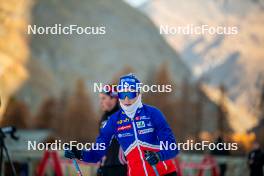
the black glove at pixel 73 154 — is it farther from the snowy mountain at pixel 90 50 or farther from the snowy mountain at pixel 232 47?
the snowy mountain at pixel 232 47

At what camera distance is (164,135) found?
20.5 ft

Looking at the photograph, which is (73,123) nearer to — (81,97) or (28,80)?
(81,97)

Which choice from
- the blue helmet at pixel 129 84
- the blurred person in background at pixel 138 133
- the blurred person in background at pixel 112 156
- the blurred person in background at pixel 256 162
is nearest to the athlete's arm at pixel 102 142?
the blurred person in background at pixel 138 133

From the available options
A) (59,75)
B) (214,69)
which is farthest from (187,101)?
(214,69)

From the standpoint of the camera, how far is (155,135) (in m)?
6.46

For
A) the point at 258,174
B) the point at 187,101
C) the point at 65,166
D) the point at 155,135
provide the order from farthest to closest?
the point at 187,101 → the point at 65,166 → the point at 258,174 → the point at 155,135

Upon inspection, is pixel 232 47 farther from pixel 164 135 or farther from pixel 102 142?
pixel 164 135

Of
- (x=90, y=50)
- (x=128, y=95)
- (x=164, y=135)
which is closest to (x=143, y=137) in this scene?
(x=164, y=135)

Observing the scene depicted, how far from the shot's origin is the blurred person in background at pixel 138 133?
6.34 metres

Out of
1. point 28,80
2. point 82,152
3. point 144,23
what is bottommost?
point 82,152

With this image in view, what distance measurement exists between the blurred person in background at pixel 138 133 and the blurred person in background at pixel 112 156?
167 centimetres

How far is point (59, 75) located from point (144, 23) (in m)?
35.5

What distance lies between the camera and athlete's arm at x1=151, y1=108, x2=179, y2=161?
6094 millimetres

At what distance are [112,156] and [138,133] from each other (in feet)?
6.63
